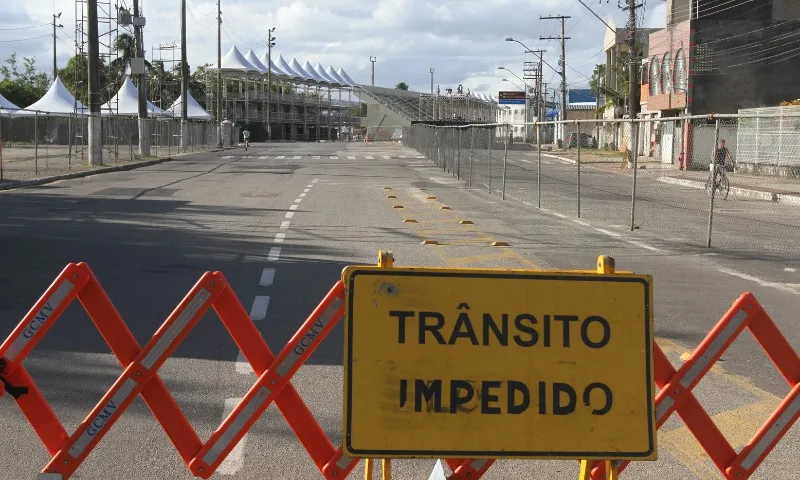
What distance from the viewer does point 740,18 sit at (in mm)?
53188

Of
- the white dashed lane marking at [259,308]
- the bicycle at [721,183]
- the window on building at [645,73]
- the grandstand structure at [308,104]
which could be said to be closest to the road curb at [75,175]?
the bicycle at [721,183]

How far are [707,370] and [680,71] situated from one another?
1974 inches

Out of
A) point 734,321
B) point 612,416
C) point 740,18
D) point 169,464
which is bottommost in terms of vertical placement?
point 169,464

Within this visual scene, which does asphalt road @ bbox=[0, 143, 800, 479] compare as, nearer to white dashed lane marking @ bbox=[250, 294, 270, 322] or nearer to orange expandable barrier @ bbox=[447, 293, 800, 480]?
white dashed lane marking @ bbox=[250, 294, 270, 322]

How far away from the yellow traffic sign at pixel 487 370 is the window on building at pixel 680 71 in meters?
49.0

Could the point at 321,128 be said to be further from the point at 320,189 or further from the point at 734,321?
the point at 734,321

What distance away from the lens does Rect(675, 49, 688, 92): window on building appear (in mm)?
51156

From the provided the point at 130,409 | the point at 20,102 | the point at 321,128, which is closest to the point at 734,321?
the point at 130,409

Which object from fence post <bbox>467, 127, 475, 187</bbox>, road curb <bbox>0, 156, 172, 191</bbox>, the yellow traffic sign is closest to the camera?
the yellow traffic sign

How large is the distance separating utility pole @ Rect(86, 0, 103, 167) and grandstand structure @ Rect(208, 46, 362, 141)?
7486cm

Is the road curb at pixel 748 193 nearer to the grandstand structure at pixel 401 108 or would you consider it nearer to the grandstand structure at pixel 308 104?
the grandstand structure at pixel 308 104

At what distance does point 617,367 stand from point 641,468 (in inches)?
51.4

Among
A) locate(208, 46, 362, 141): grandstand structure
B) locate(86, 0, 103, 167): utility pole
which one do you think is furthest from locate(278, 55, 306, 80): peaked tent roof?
locate(86, 0, 103, 167): utility pole

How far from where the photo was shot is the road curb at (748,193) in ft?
70.1
